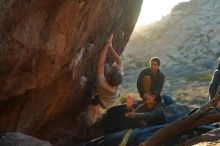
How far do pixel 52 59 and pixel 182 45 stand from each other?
→ 57721 mm

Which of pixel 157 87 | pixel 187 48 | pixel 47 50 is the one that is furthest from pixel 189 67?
pixel 47 50

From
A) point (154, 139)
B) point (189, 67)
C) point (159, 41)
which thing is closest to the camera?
point (154, 139)

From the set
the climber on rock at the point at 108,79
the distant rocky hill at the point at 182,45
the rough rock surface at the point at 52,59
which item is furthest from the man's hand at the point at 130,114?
the distant rocky hill at the point at 182,45

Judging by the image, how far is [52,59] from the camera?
12273 millimetres

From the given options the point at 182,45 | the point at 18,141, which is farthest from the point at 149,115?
the point at 182,45

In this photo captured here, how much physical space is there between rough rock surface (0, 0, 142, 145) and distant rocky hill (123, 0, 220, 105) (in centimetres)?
3058

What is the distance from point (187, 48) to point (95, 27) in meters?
54.4

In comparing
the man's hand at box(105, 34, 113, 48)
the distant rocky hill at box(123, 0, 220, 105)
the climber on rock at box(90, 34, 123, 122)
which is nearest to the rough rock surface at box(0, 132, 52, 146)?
the climber on rock at box(90, 34, 123, 122)

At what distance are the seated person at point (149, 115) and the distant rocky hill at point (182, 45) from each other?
32078mm

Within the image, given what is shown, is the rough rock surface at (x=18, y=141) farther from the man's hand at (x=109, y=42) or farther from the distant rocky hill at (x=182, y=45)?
the distant rocky hill at (x=182, y=45)

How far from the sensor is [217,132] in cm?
1061

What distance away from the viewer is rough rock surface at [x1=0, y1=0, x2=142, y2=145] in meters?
10.9

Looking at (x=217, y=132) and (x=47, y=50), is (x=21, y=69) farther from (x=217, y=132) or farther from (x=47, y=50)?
(x=217, y=132)

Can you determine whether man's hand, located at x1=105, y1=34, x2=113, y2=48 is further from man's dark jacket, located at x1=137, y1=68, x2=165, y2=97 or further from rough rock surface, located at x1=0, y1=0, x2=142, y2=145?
man's dark jacket, located at x1=137, y1=68, x2=165, y2=97
